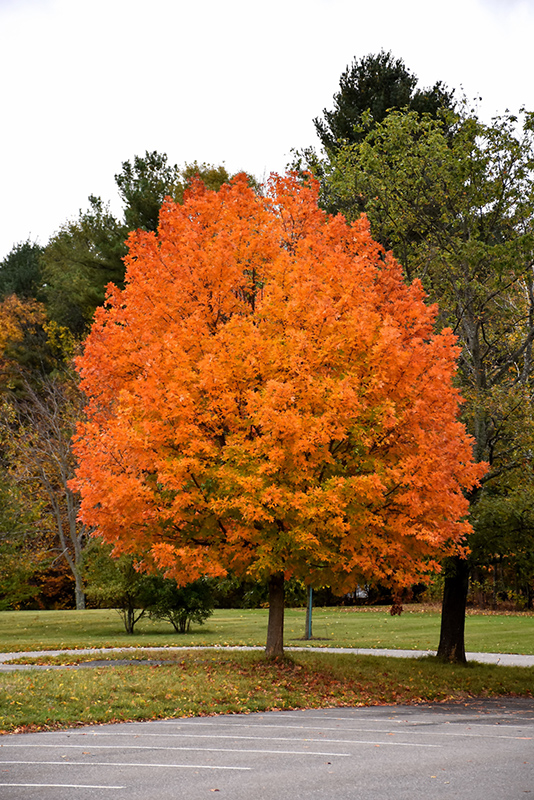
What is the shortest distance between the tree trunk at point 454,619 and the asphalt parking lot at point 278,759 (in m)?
6.14

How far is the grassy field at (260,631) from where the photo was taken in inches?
917

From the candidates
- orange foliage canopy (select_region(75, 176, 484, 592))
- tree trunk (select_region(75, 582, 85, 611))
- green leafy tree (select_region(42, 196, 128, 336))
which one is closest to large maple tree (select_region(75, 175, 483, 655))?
orange foliage canopy (select_region(75, 176, 484, 592))

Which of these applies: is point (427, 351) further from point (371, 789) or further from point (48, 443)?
point (48, 443)

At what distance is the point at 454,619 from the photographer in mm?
18328

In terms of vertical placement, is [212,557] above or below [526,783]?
above

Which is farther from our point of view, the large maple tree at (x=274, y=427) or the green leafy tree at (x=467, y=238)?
the green leafy tree at (x=467, y=238)

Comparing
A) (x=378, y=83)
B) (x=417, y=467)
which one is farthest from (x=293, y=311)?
(x=378, y=83)

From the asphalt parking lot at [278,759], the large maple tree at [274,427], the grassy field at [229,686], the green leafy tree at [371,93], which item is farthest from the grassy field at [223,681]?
the green leafy tree at [371,93]

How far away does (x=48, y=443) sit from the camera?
4081 cm

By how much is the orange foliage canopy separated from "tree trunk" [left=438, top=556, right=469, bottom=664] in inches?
116

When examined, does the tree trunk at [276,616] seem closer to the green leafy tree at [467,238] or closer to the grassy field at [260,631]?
the green leafy tree at [467,238]

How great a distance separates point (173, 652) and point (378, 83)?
24.6 m

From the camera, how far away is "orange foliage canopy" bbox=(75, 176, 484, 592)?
13180 millimetres

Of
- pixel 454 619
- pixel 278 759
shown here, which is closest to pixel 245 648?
pixel 454 619
